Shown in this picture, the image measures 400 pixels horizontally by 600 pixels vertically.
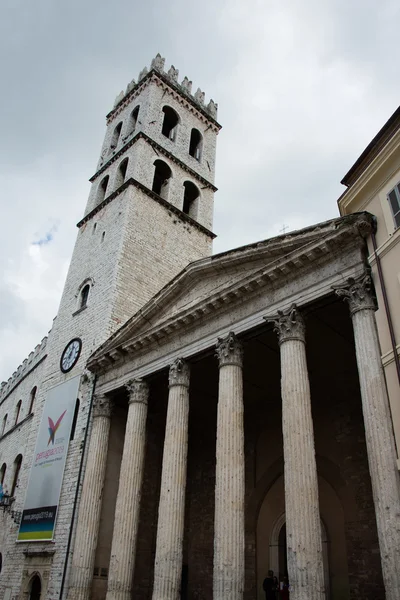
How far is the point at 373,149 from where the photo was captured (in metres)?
11.2

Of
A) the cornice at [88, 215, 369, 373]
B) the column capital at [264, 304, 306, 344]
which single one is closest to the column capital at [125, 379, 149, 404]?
the cornice at [88, 215, 369, 373]

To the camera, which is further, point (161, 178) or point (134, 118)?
point (134, 118)

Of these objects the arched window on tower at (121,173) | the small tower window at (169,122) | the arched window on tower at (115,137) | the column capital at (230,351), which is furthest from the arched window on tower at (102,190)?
the column capital at (230,351)

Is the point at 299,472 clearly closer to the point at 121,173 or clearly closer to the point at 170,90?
the point at 121,173

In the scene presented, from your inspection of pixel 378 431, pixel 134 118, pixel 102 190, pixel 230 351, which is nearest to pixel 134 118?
pixel 134 118

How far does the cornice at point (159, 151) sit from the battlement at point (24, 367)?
9.33 metres

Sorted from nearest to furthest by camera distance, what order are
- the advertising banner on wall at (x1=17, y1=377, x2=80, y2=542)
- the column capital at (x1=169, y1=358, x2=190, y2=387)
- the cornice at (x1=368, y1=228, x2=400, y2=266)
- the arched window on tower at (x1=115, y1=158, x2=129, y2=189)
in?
the cornice at (x1=368, y1=228, x2=400, y2=266) < the column capital at (x1=169, y1=358, x2=190, y2=387) < the advertising banner on wall at (x1=17, y1=377, x2=80, y2=542) < the arched window on tower at (x1=115, y1=158, x2=129, y2=189)

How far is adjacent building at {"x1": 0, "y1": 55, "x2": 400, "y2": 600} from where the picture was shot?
10547mm

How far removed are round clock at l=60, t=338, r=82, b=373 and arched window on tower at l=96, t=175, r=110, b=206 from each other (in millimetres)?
8638

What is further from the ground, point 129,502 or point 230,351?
point 230,351

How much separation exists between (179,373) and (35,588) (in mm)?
8452

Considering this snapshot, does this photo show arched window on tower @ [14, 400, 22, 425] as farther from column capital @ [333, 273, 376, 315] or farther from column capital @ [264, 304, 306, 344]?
column capital @ [333, 273, 376, 315]

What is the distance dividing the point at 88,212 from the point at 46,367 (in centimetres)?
854

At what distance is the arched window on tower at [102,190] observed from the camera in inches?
1014
